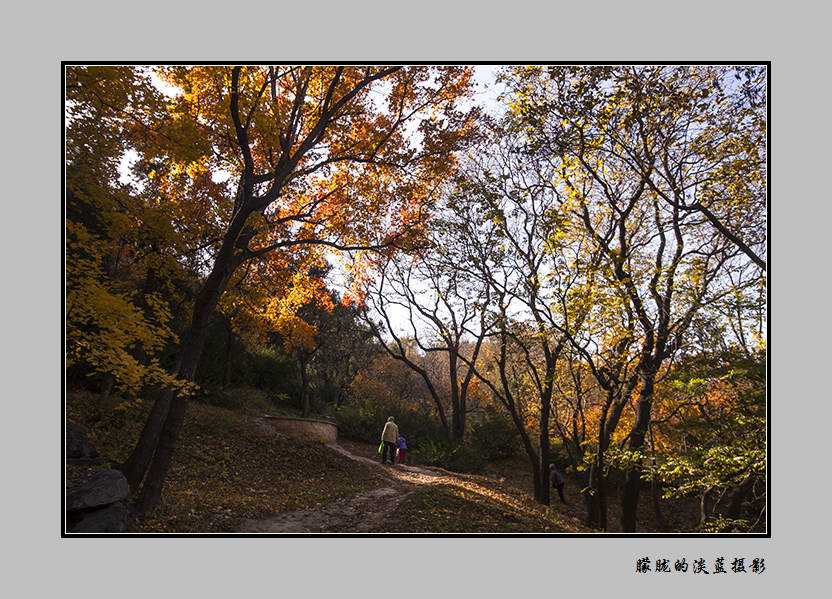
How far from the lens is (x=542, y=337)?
921 centimetres

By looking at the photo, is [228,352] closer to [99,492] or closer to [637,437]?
[99,492]

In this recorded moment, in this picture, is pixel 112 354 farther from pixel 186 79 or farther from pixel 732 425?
pixel 732 425

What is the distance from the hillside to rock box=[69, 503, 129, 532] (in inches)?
18.3

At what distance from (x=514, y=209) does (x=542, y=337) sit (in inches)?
140

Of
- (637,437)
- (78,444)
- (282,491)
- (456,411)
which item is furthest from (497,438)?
(78,444)

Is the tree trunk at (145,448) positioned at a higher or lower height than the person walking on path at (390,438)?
higher

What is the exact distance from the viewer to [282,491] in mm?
8977

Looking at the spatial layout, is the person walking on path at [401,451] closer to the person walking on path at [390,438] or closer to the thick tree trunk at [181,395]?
the person walking on path at [390,438]

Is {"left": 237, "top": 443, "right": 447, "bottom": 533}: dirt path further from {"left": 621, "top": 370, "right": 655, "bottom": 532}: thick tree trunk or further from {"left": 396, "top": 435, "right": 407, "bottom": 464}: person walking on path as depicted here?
{"left": 396, "top": 435, "right": 407, "bottom": 464}: person walking on path

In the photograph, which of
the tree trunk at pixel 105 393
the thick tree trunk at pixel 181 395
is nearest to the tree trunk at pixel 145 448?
the thick tree trunk at pixel 181 395

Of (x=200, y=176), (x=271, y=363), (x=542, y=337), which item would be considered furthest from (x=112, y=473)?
(x=271, y=363)

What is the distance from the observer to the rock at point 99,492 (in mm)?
5082

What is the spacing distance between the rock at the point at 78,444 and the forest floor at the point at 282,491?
0.35 m

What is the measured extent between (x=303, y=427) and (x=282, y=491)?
20.2 feet
